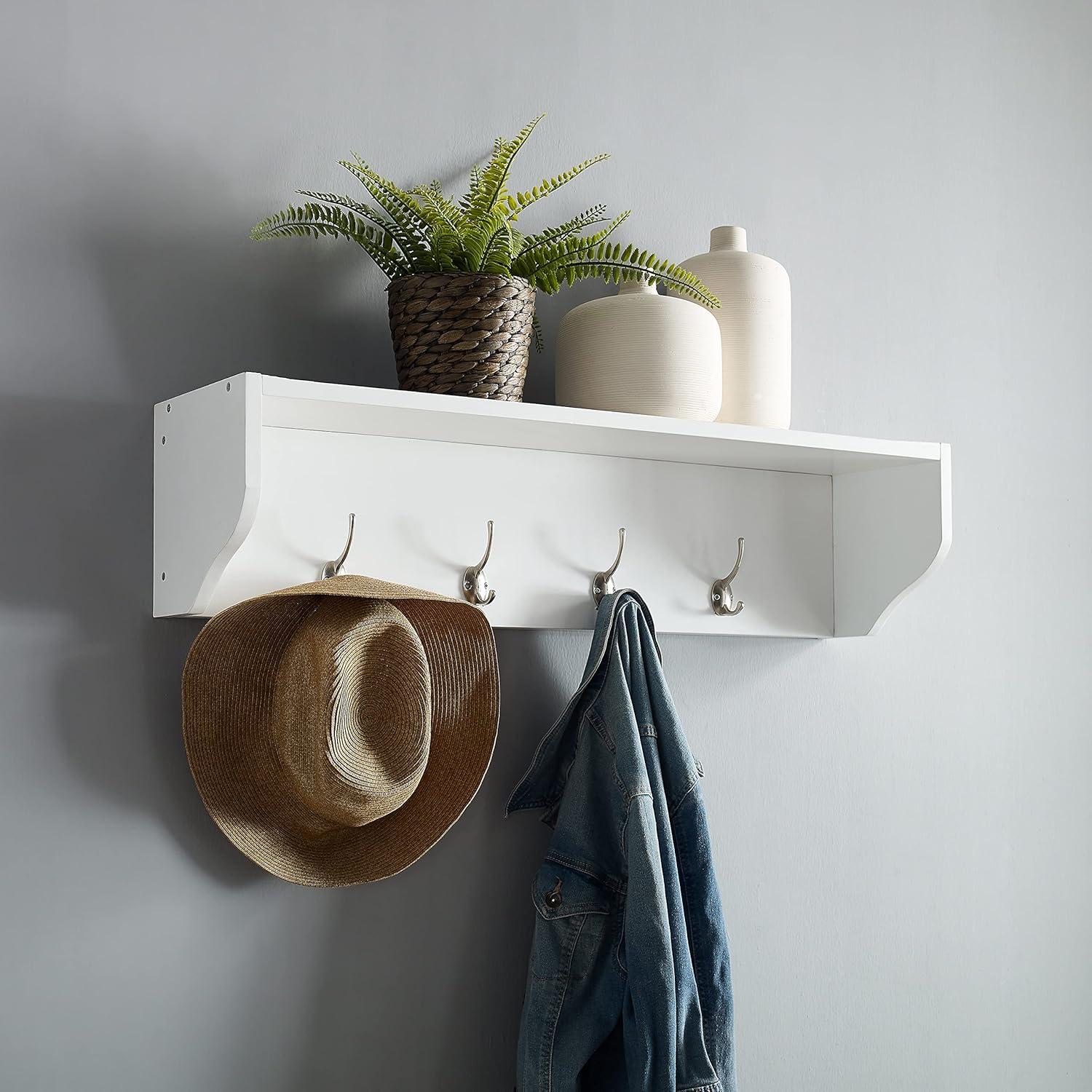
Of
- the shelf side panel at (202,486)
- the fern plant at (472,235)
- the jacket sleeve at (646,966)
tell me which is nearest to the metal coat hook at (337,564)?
the shelf side panel at (202,486)

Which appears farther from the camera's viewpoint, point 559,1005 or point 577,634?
point 577,634

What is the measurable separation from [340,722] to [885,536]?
706 mm

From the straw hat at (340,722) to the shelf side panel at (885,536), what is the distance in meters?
0.52

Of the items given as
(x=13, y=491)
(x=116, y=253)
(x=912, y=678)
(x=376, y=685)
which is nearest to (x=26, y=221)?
(x=116, y=253)

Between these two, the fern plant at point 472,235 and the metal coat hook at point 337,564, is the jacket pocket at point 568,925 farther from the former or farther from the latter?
the fern plant at point 472,235

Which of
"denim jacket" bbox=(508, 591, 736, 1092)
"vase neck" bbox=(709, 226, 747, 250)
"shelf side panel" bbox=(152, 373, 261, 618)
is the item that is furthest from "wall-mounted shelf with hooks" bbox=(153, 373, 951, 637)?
"vase neck" bbox=(709, 226, 747, 250)

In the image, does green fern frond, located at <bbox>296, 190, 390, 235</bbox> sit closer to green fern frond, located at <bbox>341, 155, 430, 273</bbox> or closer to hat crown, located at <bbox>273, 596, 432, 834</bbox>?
green fern frond, located at <bbox>341, 155, 430, 273</bbox>

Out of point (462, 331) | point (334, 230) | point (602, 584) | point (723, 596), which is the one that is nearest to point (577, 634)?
point (602, 584)

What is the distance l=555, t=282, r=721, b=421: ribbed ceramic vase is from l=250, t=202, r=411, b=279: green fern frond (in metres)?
0.21

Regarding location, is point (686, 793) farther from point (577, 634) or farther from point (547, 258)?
point (547, 258)

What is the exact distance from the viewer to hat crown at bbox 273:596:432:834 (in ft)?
3.31

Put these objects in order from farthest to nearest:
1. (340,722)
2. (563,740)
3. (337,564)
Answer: (563,740)
(337,564)
(340,722)

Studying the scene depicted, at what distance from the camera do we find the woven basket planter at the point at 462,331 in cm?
107

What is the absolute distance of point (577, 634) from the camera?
1306mm
